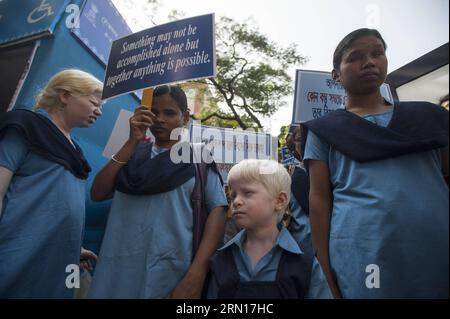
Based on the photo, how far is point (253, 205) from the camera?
1.26 m

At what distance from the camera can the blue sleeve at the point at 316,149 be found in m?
1.29

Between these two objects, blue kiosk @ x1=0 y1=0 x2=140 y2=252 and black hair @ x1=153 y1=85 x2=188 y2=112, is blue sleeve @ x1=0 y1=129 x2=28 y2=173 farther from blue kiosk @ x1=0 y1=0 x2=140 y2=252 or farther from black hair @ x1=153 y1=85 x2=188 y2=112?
black hair @ x1=153 y1=85 x2=188 y2=112

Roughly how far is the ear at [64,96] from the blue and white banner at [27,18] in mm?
479

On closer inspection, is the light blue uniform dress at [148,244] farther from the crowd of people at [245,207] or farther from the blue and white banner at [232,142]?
the blue and white banner at [232,142]

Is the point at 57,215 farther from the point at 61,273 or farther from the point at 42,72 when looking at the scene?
the point at 42,72

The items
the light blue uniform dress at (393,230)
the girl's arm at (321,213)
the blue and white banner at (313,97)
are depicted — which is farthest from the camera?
the blue and white banner at (313,97)

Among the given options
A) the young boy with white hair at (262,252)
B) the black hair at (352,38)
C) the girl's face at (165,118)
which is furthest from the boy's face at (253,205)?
the black hair at (352,38)

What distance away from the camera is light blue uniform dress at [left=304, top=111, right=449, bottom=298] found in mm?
1050

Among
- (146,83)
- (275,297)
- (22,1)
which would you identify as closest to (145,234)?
(275,297)

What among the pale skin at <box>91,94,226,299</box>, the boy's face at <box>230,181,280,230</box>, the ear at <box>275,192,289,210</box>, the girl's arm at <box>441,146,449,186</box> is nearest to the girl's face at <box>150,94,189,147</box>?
the pale skin at <box>91,94,226,299</box>

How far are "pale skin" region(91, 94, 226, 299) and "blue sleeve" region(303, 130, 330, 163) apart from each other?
17.6 inches

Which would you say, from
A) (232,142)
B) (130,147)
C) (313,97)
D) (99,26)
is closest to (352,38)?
(313,97)

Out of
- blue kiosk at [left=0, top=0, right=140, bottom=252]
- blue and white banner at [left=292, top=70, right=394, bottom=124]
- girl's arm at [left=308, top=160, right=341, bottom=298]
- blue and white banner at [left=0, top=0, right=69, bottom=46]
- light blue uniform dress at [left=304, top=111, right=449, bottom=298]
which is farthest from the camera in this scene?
blue and white banner at [left=292, top=70, right=394, bottom=124]

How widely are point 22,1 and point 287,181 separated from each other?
83.8 inches
